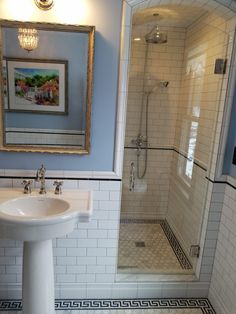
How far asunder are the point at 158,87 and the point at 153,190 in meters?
1.11

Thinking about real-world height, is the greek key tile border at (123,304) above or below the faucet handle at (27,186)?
below

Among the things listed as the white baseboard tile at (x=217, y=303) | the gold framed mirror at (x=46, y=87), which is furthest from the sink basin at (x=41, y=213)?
the white baseboard tile at (x=217, y=303)

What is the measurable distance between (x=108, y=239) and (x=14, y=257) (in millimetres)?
690

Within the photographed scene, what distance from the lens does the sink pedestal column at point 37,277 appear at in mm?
1548

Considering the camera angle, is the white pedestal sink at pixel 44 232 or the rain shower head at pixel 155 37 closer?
the white pedestal sink at pixel 44 232

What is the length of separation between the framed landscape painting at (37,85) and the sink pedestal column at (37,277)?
2.80 ft

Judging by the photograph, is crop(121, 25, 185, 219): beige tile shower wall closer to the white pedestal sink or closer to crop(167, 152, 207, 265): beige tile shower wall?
crop(167, 152, 207, 265): beige tile shower wall

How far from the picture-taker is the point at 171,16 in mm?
2279

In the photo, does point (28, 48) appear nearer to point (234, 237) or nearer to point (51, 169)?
point (51, 169)

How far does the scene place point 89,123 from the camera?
1715 mm

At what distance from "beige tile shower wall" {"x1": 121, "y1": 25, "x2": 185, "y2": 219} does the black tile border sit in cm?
5

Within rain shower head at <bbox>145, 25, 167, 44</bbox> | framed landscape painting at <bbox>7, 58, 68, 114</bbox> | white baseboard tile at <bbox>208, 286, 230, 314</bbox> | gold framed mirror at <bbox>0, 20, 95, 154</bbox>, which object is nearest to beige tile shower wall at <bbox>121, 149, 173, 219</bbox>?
white baseboard tile at <bbox>208, 286, 230, 314</bbox>

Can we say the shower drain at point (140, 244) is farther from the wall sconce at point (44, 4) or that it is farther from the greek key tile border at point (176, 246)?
the wall sconce at point (44, 4)

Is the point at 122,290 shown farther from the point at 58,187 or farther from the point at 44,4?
the point at 44,4
